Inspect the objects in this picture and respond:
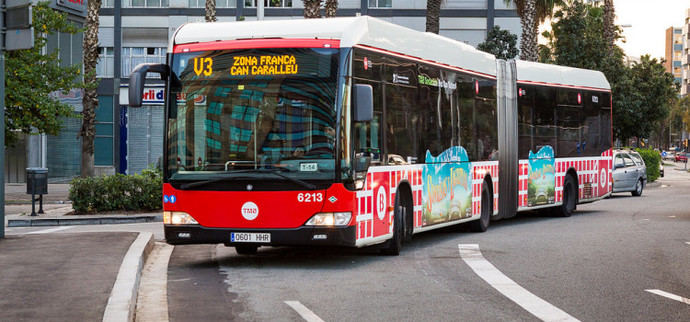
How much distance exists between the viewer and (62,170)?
49.8 metres

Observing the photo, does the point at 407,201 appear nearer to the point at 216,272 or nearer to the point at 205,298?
the point at 216,272

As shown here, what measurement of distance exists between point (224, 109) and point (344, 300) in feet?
11.4

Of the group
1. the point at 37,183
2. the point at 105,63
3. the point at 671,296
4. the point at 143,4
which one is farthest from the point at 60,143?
the point at 671,296

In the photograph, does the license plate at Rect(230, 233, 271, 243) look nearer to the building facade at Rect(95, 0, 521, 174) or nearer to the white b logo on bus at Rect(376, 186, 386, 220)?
the white b logo on bus at Rect(376, 186, 386, 220)

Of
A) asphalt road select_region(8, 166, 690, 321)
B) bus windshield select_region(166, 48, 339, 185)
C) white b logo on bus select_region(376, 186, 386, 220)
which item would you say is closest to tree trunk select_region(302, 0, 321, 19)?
asphalt road select_region(8, 166, 690, 321)

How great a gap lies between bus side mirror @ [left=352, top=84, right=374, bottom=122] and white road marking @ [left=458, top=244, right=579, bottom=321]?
2.21m

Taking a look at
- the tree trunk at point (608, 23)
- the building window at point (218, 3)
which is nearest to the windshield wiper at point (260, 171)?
the tree trunk at point (608, 23)

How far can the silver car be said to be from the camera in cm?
3575

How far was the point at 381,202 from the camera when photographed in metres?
13.3

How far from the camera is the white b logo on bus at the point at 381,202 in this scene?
43.1 feet

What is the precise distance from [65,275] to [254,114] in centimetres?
302

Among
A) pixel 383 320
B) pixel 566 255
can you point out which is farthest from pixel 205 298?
pixel 566 255

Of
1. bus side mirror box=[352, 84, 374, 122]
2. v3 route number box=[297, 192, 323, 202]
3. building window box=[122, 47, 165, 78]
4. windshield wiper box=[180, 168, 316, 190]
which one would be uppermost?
building window box=[122, 47, 165, 78]

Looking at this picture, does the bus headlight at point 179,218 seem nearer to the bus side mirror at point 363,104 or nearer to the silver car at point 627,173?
the bus side mirror at point 363,104
